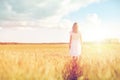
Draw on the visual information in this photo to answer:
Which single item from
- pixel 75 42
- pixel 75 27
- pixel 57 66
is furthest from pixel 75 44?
pixel 57 66

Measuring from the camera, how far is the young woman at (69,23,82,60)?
10.5 ft

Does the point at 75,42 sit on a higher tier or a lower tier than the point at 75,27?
lower

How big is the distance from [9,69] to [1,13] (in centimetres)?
112

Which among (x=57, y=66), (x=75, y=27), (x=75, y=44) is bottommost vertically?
(x=57, y=66)

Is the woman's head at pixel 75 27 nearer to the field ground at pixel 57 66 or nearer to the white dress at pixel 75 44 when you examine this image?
the white dress at pixel 75 44

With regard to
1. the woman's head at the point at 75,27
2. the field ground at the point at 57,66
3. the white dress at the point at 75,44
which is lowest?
the field ground at the point at 57,66

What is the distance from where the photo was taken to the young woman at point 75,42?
3.19m

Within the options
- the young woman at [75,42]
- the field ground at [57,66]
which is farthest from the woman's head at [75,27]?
the field ground at [57,66]

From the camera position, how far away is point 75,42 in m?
3.22

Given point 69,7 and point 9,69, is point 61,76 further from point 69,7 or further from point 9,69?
point 69,7

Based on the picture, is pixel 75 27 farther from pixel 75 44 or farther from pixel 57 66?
pixel 57 66

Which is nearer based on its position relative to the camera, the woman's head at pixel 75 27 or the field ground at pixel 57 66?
the field ground at pixel 57 66

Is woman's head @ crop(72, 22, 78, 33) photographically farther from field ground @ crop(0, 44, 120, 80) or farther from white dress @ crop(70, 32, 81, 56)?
field ground @ crop(0, 44, 120, 80)

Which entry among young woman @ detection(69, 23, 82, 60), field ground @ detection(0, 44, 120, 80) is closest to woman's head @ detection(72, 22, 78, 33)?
young woman @ detection(69, 23, 82, 60)
